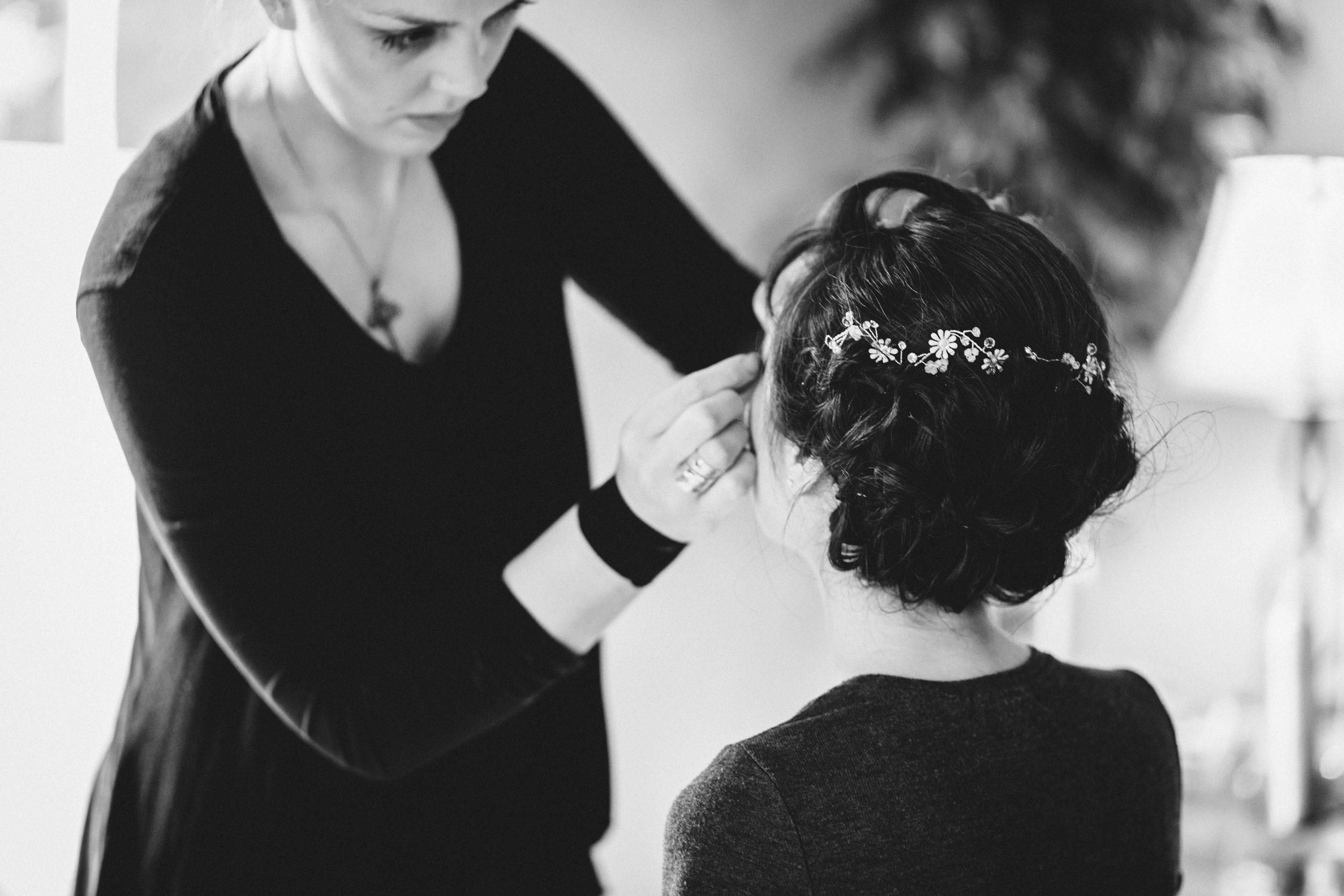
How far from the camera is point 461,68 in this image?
3.25 ft

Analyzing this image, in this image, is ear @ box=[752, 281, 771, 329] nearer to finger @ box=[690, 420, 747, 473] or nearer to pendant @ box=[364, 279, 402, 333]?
finger @ box=[690, 420, 747, 473]

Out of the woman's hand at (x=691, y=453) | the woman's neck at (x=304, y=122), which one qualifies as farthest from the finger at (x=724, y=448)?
the woman's neck at (x=304, y=122)

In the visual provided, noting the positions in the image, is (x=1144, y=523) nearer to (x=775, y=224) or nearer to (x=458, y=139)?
(x=775, y=224)

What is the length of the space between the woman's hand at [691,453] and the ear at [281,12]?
438 millimetres

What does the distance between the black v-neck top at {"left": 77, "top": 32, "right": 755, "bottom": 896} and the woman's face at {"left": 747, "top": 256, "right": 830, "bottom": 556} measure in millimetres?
221

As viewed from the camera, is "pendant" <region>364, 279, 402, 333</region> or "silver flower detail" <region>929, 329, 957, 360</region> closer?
"silver flower detail" <region>929, 329, 957, 360</region>

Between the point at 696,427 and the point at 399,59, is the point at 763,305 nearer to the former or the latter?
the point at 696,427

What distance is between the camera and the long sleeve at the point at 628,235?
1.28 m

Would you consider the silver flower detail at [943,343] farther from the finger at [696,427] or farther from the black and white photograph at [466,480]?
the finger at [696,427]

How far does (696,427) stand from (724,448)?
30 millimetres

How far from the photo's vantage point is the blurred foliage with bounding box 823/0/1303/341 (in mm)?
2008

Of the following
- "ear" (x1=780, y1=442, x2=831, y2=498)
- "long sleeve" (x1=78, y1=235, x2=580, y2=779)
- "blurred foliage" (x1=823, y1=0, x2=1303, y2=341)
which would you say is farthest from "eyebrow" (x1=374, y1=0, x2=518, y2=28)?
"blurred foliage" (x1=823, y1=0, x2=1303, y2=341)

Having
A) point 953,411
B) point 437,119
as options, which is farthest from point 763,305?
point 437,119

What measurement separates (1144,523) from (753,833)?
82.4 inches
